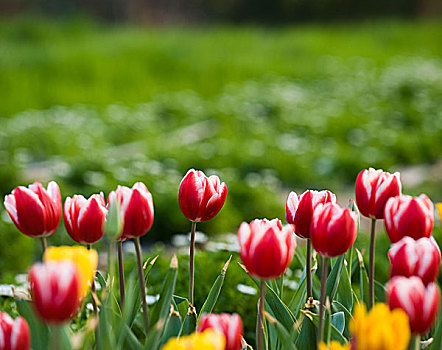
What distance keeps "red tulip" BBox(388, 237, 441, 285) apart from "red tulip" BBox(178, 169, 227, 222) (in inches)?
15.9

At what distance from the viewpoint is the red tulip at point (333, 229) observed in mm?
1066

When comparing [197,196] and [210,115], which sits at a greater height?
[197,196]

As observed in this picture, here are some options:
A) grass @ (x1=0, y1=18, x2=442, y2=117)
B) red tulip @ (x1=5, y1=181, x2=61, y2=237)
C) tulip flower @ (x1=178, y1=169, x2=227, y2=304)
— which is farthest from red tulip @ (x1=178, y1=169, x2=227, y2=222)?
grass @ (x1=0, y1=18, x2=442, y2=117)

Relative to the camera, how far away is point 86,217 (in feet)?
3.95

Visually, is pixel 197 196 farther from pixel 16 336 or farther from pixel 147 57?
pixel 147 57

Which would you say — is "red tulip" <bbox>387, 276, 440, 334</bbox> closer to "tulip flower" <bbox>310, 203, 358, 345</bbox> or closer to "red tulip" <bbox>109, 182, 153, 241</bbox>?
"tulip flower" <bbox>310, 203, 358, 345</bbox>

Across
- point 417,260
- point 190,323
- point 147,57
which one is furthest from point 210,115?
point 417,260

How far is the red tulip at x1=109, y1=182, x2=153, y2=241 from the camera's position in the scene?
1.18 metres

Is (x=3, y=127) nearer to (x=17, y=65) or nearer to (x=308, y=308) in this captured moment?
(x=17, y=65)

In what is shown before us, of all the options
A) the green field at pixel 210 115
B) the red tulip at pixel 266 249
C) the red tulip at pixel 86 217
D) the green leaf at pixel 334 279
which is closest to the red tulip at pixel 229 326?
the red tulip at pixel 266 249

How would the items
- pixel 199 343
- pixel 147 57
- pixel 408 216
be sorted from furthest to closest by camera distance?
pixel 147 57
pixel 408 216
pixel 199 343

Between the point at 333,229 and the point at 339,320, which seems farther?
the point at 339,320

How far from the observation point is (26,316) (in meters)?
1.23

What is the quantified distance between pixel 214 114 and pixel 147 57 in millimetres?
3527
